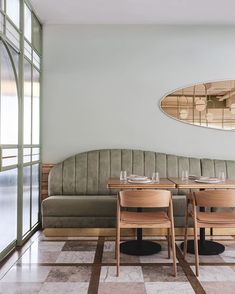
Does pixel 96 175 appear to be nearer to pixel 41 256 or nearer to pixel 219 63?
pixel 41 256

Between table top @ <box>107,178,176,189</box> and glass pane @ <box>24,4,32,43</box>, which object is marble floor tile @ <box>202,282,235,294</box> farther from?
glass pane @ <box>24,4,32,43</box>

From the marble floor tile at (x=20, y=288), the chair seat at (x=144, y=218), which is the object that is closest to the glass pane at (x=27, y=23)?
the chair seat at (x=144, y=218)

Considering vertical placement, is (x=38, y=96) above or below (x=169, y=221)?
above

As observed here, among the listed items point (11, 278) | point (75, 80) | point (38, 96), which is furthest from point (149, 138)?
point (11, 278)

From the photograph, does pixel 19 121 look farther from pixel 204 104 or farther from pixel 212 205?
pixel 204 104

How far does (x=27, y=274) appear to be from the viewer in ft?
10.3

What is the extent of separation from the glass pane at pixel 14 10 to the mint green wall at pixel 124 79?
1268 millimetres

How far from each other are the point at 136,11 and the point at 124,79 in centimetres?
99

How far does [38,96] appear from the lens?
505 cm

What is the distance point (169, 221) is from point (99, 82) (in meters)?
2.69

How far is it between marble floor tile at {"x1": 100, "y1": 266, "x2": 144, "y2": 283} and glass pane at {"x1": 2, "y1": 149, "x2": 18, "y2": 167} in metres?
1.43

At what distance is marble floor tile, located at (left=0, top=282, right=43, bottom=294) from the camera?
2.77 meters

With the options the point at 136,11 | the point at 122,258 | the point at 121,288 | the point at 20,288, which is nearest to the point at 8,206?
the point at 20,288

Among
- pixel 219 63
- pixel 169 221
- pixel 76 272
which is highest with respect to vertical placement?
pixel 219 63
